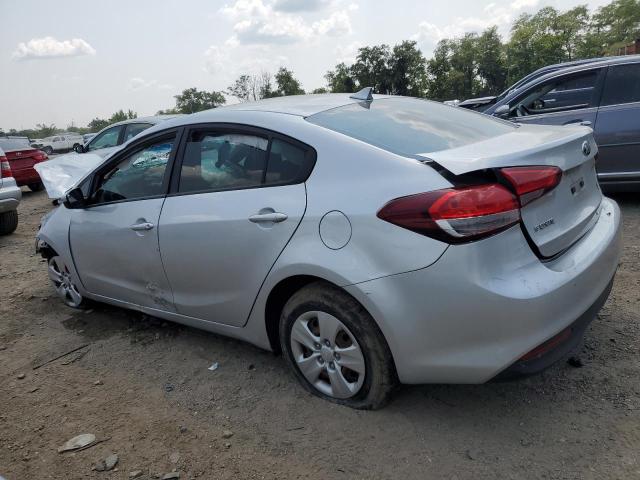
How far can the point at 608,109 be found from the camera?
568 centimetres

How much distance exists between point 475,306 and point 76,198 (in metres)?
3.07

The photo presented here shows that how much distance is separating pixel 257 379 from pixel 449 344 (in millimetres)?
1336

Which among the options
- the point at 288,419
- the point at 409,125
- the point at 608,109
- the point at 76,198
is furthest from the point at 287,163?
the point at 608,109

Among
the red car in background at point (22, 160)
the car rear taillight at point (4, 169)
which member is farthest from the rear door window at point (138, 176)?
the red car in background at point (22, 160)

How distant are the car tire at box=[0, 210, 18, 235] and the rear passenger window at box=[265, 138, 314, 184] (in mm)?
6645

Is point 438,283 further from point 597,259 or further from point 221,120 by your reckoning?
point 221,120

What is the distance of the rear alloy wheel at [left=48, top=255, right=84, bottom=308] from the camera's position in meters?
4.32

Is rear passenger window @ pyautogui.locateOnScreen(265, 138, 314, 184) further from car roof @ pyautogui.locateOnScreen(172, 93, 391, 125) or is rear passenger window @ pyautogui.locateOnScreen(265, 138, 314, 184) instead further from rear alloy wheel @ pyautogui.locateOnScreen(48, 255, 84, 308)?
rear alloy wheel @ pyautogui.locateOnScreen(48, 255, 84, 308)

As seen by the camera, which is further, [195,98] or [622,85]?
[195,98]

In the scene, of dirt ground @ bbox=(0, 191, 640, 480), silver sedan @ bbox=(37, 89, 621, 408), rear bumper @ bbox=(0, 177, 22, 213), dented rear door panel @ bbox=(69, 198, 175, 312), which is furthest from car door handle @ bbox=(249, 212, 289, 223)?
rear bumper @ bbox=(0, 177, 22, 213)

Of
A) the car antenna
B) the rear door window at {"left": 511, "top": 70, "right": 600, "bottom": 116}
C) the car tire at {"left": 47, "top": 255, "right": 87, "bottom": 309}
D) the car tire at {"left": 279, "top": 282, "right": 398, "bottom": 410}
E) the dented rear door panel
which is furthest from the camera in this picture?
the rear door window at {"left": 511, "top": 70, "right": 600, "bottom": 116}

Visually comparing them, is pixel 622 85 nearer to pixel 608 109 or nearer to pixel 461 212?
pixel 608 109

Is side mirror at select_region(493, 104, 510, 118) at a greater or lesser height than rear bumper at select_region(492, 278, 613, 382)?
greater

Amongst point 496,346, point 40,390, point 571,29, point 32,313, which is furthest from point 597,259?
point 571,29
